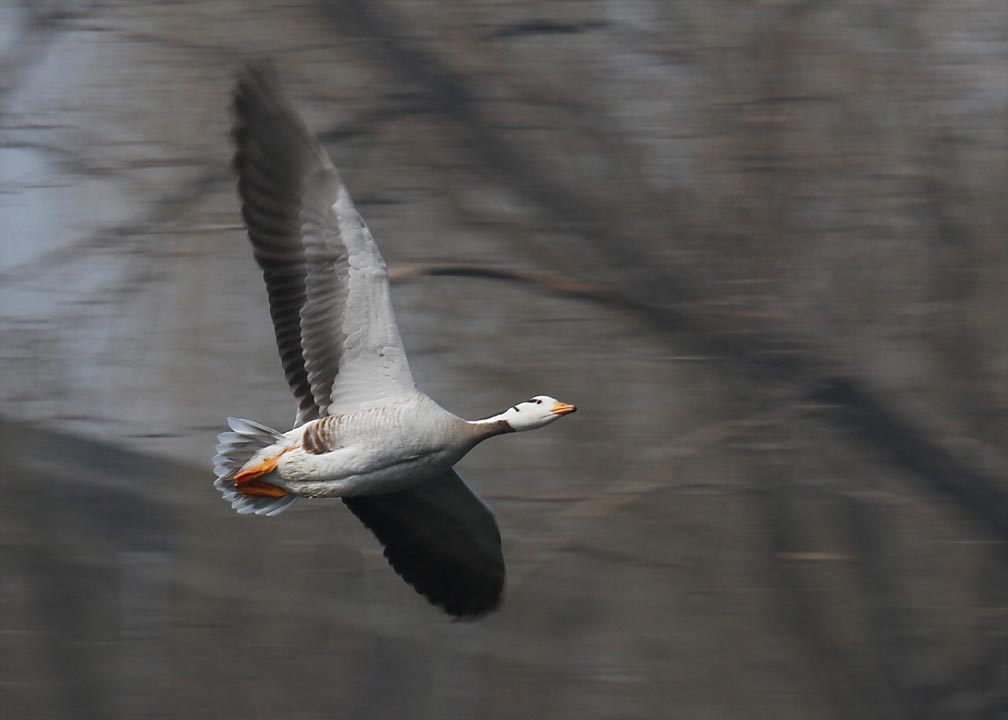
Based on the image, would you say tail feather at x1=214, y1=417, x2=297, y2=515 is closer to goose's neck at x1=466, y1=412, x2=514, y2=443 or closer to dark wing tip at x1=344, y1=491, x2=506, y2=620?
dark wing tip at x1=344, y1=491, x2=506, y2=620

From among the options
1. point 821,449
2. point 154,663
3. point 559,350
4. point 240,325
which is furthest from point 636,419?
point 154,663

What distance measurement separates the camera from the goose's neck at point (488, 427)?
4.19 m

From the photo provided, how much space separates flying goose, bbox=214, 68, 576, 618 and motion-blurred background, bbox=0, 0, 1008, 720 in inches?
30.2

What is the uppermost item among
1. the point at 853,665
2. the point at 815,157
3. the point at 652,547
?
the point at 815,157

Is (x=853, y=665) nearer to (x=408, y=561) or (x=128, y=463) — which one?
(x=408, y=561)

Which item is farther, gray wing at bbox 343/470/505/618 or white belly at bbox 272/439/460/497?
gray wing at bbox 343/470/505/618

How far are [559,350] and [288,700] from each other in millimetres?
2307

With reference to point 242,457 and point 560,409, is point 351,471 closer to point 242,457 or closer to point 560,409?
point 242,457

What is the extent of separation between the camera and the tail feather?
14.8ft

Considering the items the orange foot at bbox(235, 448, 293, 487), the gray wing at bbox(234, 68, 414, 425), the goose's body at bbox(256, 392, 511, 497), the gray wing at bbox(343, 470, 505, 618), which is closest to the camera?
the goose's body at bbox(256, 392, 511, 497)

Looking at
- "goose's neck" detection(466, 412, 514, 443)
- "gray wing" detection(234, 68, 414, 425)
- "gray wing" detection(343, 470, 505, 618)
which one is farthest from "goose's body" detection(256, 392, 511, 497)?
"gray wing" detection(343, 470, 505, 618)

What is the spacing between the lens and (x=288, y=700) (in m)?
6.22

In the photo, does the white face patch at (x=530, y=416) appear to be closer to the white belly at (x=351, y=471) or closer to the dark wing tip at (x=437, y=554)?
the white belly at (x=351, y=471)

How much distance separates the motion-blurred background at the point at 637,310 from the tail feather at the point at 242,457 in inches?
30.1
